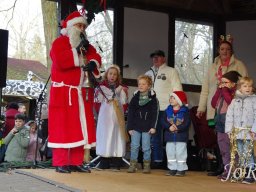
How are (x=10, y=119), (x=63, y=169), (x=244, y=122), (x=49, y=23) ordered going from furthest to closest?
(x=49, y=23) < (x=10, y=119) < (x=63, y=169) < (x=244, y=122)

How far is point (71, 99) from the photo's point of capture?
6238 millimetres

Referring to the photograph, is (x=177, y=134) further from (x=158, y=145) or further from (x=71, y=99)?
(x=71, y=99)

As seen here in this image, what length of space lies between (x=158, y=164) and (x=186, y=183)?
2.30 metres

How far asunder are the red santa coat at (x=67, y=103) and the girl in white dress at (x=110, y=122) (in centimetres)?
101

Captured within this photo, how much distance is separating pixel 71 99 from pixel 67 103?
0.22 ft

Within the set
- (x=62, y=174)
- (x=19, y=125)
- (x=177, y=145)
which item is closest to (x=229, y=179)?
(x=177, y=145)

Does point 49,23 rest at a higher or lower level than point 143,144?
higher

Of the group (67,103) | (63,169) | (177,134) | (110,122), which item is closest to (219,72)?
(177,134)

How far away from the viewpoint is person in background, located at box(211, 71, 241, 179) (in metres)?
6.38

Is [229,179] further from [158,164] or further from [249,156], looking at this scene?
[158,164]

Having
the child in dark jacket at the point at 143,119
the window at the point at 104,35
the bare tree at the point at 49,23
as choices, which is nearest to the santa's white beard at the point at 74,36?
the child in dark jacket at the point at 143,119

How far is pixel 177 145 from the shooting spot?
6.82 m

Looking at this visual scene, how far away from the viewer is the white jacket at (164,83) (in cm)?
765

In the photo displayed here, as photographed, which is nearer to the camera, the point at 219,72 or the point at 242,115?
the point at 242,115
